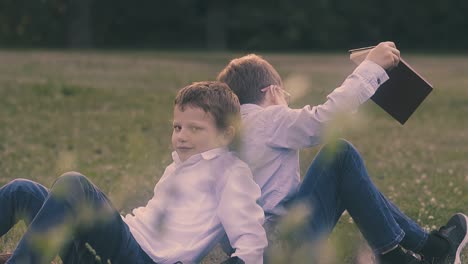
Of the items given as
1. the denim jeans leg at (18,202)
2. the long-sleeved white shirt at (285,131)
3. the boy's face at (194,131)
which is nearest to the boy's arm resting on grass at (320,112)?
the long-sleeved white shirt at (285,131)

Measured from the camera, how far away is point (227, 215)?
443cm

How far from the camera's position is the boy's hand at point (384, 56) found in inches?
192

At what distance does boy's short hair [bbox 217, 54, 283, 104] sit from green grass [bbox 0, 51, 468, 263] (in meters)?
0.26

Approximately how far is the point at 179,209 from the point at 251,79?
89 centimetres

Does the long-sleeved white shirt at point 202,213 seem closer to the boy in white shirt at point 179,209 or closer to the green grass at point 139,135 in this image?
the boy in white shirt at point 179,209

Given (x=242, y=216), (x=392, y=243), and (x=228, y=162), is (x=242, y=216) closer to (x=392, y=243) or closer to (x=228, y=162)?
(x=228, y=162)

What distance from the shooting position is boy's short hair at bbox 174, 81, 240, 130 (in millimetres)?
4609

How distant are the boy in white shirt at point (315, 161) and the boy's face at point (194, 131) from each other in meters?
0.26

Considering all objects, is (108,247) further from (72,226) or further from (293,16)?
(293,16)

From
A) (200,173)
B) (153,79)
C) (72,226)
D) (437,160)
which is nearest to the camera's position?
(72,226)

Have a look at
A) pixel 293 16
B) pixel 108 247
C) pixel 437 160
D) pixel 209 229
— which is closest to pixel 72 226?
pixel 108 247

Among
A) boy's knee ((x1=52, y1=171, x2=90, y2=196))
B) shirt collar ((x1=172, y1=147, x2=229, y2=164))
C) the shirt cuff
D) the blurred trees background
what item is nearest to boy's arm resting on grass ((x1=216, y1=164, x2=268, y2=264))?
shirt collar ((x1=172, y1=147, x2=229, y2=164))

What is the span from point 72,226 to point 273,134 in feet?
3.94

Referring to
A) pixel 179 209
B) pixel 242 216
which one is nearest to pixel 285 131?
pixel 242 216
